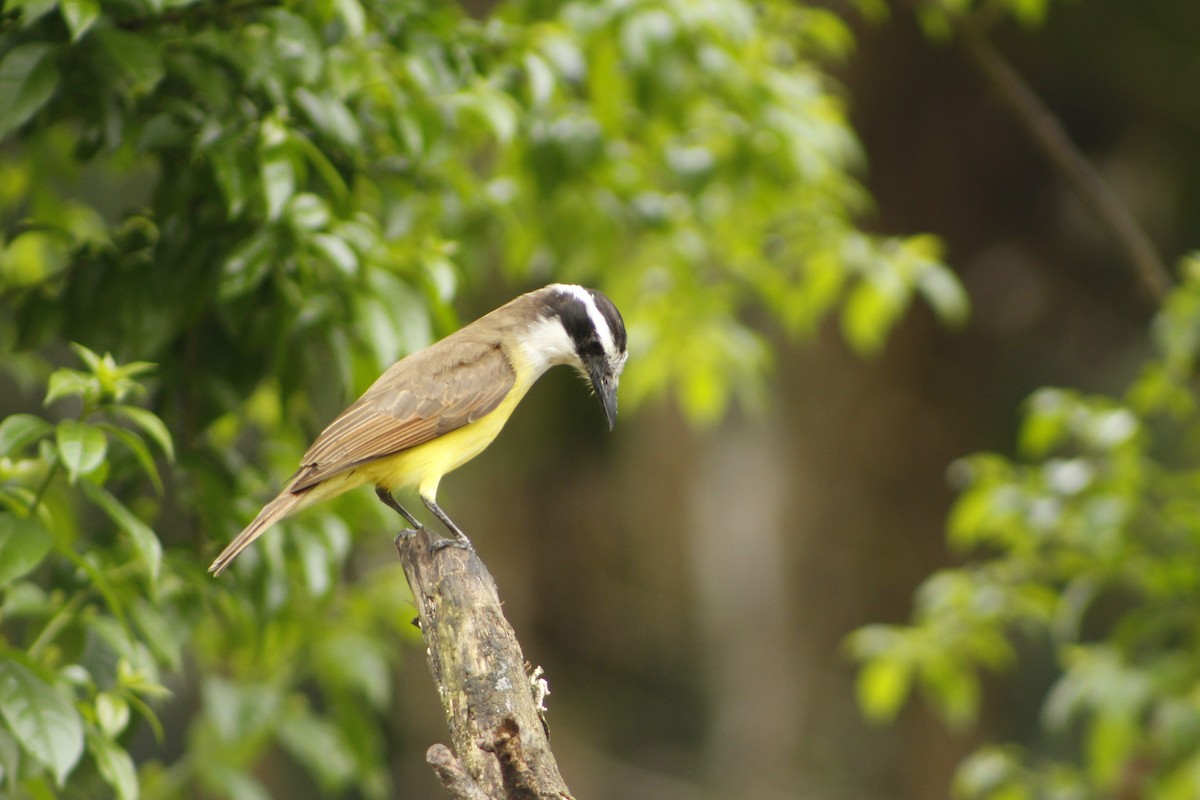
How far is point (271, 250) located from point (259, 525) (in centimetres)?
72

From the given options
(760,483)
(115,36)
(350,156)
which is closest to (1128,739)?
(350,156)

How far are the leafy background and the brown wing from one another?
14 cm

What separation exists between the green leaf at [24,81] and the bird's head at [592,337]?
1768 millimetres

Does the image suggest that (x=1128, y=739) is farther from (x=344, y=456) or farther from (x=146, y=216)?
(x=146, y=216)

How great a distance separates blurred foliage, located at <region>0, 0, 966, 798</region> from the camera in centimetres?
329

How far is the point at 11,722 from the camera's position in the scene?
2852 mm

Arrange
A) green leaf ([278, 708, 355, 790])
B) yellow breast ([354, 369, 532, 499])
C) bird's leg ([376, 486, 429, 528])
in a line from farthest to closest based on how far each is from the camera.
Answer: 1. green leaf ([278, 708, 355, 790])
2. bird's leg ([376, 486, 429, 528])
3. yellow breast ([354, 369, 532, 499])

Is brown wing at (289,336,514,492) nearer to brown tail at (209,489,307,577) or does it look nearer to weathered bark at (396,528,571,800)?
brown tail at (209,489,307,577)

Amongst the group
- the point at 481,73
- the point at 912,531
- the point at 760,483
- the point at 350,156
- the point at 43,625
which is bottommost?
the point at 43,625

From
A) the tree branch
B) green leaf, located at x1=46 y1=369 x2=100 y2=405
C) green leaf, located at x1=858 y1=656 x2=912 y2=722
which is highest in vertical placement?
the tree branch

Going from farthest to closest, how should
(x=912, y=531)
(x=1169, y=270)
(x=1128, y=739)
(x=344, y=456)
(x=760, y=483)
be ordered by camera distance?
(x=760, y=483), (x=1169, y=270), (x=912, y=531), (x=1128, y=739), (x=344, y=456)

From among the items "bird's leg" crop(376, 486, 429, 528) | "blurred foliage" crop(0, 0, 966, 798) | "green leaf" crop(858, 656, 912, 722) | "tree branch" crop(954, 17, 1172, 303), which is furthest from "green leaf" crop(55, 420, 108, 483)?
"tree branch" crop(954, 17, 1172, 303)

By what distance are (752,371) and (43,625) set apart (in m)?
3.06

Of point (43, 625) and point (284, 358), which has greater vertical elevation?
point (284, 358)
